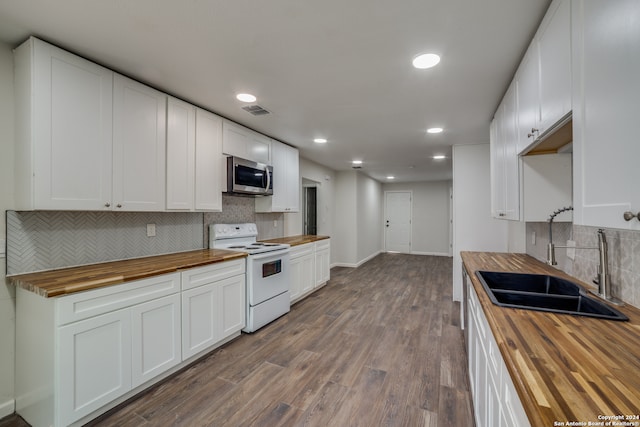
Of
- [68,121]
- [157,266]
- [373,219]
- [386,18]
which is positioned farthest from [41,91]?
[373,219]

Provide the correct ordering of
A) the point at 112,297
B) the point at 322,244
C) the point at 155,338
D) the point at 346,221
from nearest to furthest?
the point at 112,297 < the point at 155,338 < the point at 322,244 < the point at 346,221

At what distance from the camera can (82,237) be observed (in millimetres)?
2156

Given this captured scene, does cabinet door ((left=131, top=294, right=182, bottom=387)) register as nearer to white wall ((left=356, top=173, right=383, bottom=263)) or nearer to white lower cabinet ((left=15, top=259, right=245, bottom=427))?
white lower cabinet ((left=15, top=259, right=245, bottom=427))

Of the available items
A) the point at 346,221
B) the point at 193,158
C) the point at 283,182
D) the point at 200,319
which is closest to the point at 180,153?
the point at 193,158

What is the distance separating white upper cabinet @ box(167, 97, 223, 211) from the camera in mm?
2516

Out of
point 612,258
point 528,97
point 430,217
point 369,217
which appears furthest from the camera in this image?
point 430,217

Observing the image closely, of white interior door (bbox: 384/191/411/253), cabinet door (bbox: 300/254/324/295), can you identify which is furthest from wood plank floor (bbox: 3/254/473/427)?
white interior door (bbox: 384/191/411/253)

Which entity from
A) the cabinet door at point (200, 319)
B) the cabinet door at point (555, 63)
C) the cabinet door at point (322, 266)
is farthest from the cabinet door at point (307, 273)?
the cabinet door at point (555, 63)

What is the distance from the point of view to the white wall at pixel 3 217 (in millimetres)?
1798

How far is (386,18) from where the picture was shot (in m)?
1.51

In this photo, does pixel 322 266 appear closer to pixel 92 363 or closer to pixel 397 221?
pixel 92 363

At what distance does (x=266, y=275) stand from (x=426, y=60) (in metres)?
2.51

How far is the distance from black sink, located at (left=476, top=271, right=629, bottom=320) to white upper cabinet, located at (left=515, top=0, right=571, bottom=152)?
2.73 ft

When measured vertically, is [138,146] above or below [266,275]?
above
